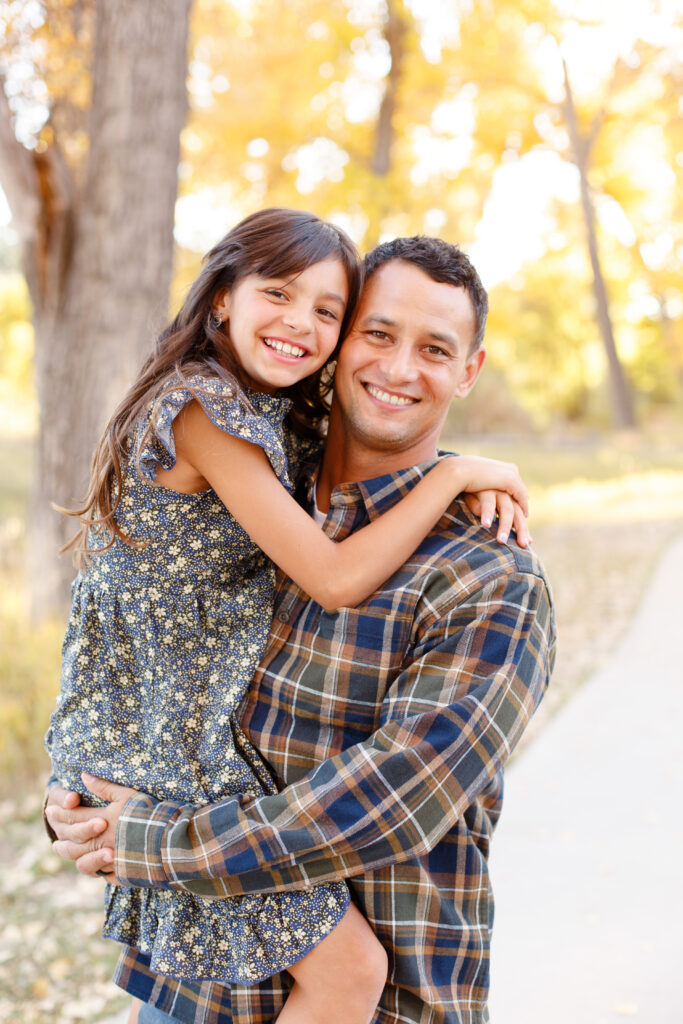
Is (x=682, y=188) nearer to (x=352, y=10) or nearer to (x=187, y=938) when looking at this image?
(x=352, y=10)

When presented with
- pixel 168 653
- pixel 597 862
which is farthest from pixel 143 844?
pixel 597 862

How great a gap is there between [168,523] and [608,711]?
390cm

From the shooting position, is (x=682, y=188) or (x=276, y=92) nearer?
(x=276, y=92)

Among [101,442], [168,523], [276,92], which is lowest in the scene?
[168,523]

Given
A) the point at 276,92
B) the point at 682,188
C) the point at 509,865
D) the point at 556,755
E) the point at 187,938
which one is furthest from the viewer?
the point at 682,188

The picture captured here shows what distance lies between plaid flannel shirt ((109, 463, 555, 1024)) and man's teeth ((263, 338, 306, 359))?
634 mm

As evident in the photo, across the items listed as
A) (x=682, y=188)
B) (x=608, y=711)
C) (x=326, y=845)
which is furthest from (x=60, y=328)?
(x=682, y=188)

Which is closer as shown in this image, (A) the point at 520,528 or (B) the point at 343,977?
(B) the point at 343,977

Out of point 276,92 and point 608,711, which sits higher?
point 276,92

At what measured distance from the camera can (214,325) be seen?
2.23 m

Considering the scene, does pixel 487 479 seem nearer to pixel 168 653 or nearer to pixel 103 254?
pixel 168 653

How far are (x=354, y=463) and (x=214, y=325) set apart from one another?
1.58 feet

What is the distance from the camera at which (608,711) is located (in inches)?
202

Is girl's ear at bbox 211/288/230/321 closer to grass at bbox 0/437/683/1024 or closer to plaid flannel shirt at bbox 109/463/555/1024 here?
plaid flannel shirt at bbox 109/463/555/1024
